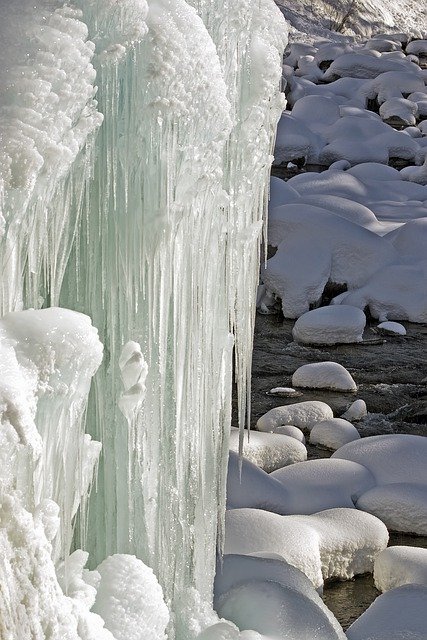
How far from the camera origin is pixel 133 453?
2168 millimetres

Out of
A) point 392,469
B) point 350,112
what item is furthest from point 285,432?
point 350,112

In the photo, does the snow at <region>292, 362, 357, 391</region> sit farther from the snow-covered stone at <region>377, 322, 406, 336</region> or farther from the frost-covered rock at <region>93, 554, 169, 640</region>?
the frost-covered rock at <region>93, 554, 169, 640</region>

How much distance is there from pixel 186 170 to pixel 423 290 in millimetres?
5609

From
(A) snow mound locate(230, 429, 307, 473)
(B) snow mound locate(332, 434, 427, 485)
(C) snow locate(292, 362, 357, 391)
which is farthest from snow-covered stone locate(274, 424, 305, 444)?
(C) snow locate(292, 362, 357, 391)

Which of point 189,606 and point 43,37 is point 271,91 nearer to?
point 43,37

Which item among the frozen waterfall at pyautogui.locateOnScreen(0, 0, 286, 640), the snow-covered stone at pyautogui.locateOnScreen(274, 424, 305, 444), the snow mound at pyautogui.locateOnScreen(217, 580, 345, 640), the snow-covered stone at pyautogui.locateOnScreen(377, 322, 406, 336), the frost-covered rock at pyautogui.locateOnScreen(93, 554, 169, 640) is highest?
the frozen waterfall at pyautogui.locateOnScreen(0, 0, 286, 640)

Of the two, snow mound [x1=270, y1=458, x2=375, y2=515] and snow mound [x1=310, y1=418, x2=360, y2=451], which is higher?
snow mound [x1=270, y1=458, x2=375, y2=515]

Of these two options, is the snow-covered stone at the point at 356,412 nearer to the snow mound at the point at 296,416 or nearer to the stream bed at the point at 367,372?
the stream bed at the point at 367,372

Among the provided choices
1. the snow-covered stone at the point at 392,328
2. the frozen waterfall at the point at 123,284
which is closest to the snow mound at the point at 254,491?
the frozen waterfall at the point at 123,284

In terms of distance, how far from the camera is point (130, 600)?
210 cm

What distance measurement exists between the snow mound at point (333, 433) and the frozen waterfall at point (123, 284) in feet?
8.08

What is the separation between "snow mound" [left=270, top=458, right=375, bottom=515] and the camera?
13.6 feet

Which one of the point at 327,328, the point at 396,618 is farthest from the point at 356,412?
the point at 396,618

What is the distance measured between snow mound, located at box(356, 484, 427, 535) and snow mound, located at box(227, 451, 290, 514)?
33 centimetres
